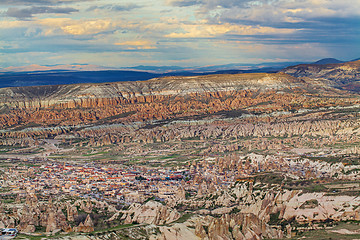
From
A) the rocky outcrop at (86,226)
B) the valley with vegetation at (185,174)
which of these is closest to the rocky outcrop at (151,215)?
the valley with vegetation at (185,174)

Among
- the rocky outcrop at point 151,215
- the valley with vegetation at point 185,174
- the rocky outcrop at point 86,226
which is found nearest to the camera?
the rocky outcrop at point 86,226

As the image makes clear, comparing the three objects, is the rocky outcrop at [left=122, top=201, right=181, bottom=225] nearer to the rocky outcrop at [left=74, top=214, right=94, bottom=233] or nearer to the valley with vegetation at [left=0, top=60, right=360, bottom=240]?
the valley with vegetation at [left=0, top=60, right=360, bottom=240]

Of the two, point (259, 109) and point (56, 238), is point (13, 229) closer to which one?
point (56, 238)

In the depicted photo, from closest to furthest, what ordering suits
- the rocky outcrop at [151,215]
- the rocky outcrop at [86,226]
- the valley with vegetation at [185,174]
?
the rocky outcrop at [86,226]
the valley with vegetation at [185,174]
the rocky outcrop at [151,215]

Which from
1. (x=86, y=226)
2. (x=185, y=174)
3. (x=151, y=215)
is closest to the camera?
(x=86, y=226)

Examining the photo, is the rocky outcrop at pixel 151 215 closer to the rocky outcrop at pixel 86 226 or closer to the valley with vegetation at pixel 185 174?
the valley with vegetation at pixel 185 174

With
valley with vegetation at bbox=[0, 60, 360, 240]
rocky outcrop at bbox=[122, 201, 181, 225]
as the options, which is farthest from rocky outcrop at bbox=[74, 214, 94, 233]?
rocky outcrop at bbox=[122, 201, 181, 225]

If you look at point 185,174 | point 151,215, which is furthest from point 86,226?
point 185,174

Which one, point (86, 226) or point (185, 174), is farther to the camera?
point (185, 174)

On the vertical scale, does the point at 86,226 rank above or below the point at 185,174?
above

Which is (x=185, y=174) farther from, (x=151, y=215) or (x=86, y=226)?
(x=86, y=226)
